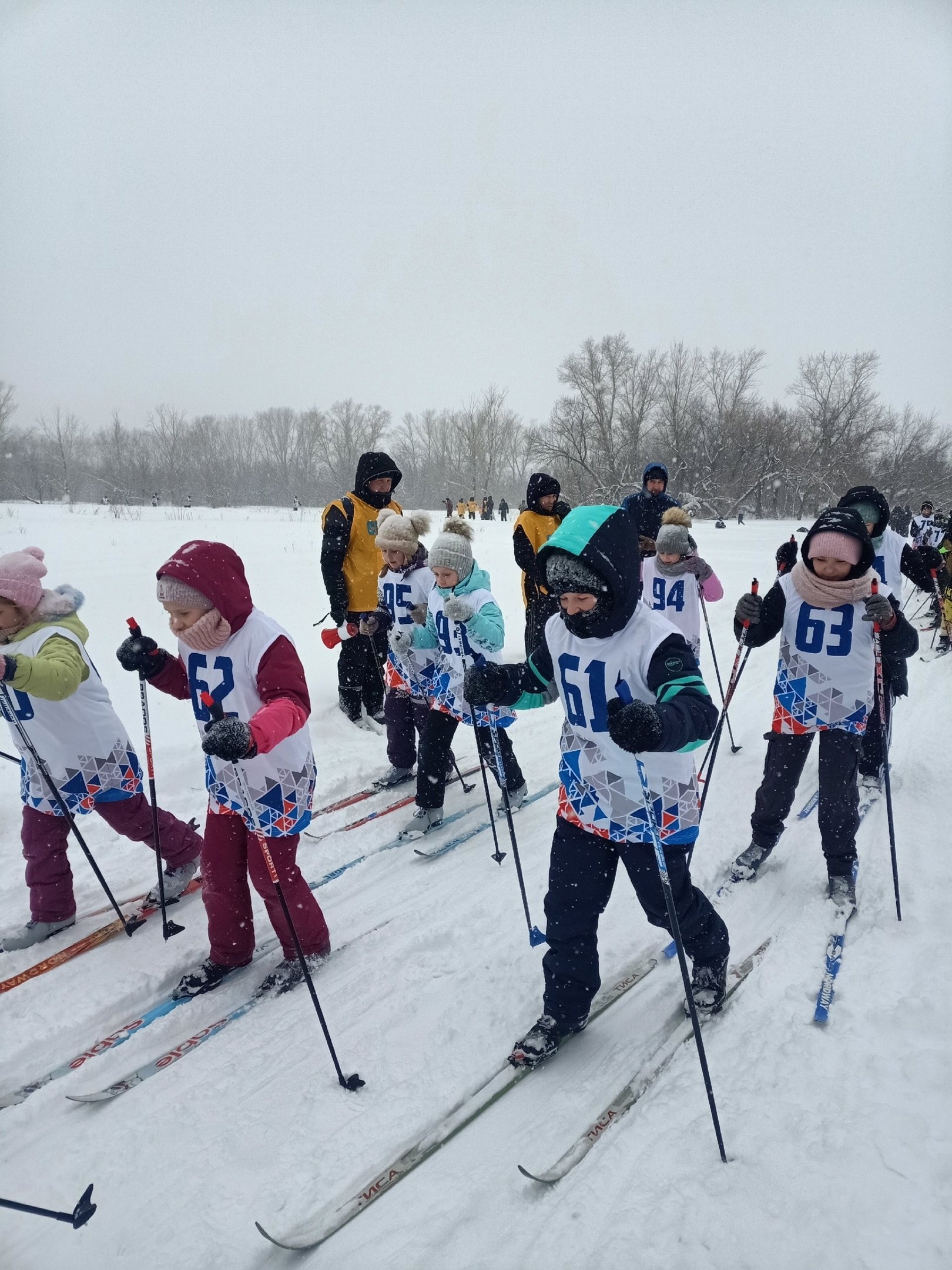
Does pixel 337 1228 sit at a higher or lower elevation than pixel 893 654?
lower

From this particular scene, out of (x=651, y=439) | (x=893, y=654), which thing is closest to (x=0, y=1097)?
(x=893, y=654)

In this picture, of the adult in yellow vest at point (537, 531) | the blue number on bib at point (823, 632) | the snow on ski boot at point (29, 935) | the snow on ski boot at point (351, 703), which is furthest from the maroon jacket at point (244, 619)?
the adult in yellow vest at point (537, 531)

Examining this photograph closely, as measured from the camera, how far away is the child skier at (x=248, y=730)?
8.29ft

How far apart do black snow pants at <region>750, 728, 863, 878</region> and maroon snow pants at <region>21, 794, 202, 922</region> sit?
133 inches

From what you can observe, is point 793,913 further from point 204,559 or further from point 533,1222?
point 204,559

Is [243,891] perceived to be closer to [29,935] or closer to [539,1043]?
[29,935]

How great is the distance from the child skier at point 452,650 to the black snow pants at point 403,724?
0.31 meters

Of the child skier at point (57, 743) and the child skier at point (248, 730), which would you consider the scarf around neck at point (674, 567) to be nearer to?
the child skier at point (248, 730)

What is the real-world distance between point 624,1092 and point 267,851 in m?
1.59

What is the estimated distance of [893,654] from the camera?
10.4 feet

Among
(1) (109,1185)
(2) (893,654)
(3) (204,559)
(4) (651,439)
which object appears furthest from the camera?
(4) (651,439)

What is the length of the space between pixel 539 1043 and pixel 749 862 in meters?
1.76

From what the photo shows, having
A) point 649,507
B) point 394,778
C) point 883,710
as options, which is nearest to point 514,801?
point 394,778

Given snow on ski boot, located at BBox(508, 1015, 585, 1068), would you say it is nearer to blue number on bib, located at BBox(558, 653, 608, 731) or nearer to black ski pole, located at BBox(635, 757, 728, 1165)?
black ski pole, located at BBox(635, 757, 728, 1165)
